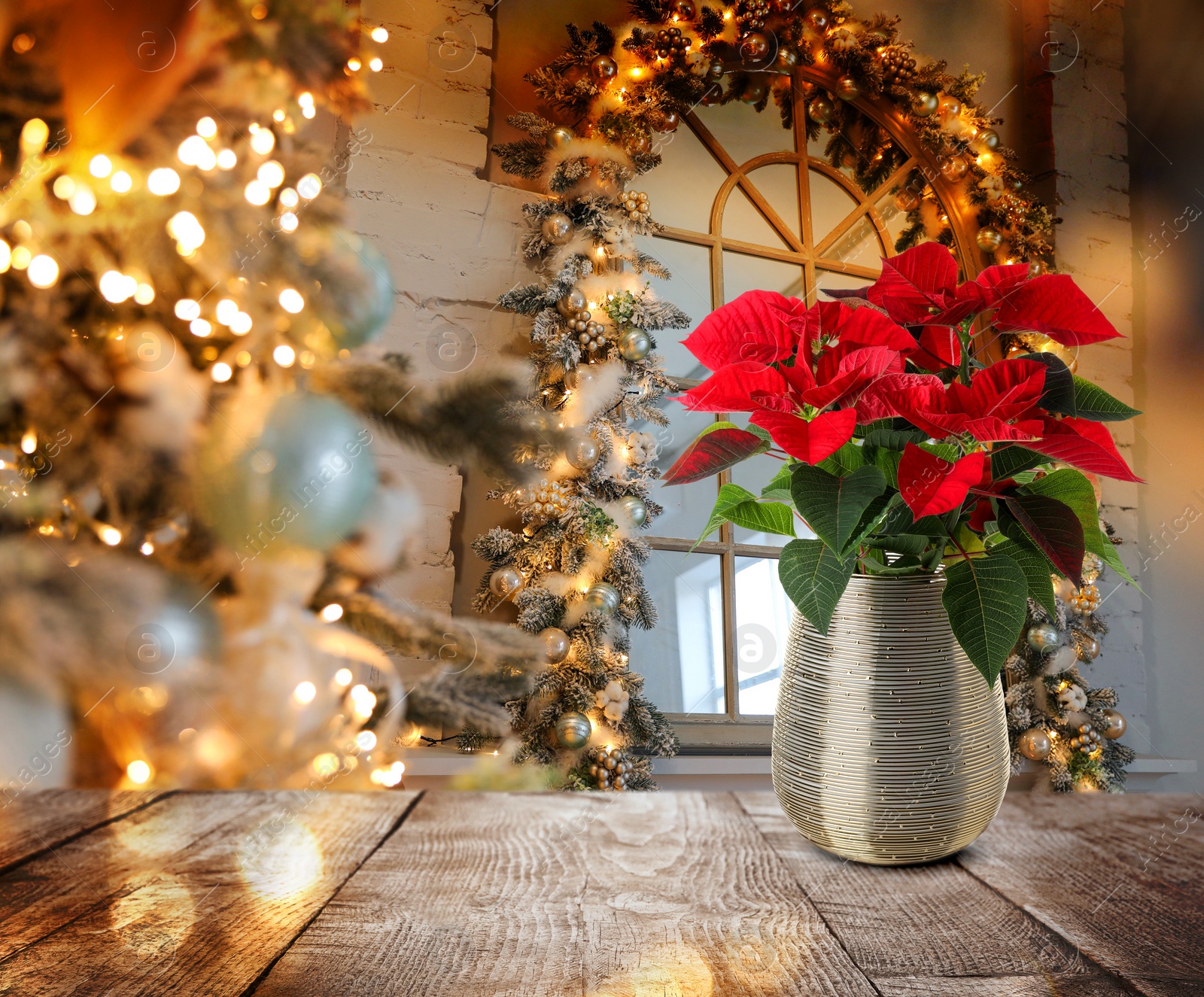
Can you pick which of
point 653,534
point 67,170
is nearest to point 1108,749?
point 653,534

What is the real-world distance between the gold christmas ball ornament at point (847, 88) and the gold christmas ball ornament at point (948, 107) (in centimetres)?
21

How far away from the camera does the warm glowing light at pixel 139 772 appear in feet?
3.20

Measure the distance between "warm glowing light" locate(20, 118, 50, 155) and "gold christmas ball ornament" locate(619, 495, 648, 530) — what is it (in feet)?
3.17

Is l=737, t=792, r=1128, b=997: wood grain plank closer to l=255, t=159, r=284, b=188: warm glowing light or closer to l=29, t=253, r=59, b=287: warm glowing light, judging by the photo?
l=29, t=253, r=59, b=287: warm glowing light

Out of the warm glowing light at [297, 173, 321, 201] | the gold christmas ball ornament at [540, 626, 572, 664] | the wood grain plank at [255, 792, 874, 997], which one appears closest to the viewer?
the wood grain plank at [255, 792, 874, 997]

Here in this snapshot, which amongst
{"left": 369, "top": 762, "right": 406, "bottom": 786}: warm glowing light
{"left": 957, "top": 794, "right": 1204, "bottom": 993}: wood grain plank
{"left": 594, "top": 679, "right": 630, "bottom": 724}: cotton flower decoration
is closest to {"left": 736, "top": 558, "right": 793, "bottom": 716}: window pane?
{"left": 594, "top": 679, "right": 630, "bottom": 724}: cotton flower decoration

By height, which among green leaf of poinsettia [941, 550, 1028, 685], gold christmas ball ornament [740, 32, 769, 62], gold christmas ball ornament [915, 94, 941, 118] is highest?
gold christmas ball ornament [740, 32, 769, 62]

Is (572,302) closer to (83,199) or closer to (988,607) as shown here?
(83,199)

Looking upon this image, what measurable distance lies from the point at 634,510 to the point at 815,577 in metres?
0.88

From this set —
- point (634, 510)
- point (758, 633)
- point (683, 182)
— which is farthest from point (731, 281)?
point (758, 633)

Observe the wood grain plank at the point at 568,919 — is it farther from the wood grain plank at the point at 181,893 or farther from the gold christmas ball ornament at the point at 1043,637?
the gold christmas ball ornament at the point at 1043,637

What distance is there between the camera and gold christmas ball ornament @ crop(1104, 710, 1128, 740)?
1521mm

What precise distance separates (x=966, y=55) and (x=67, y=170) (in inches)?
86.3

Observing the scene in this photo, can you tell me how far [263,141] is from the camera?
104 cm
